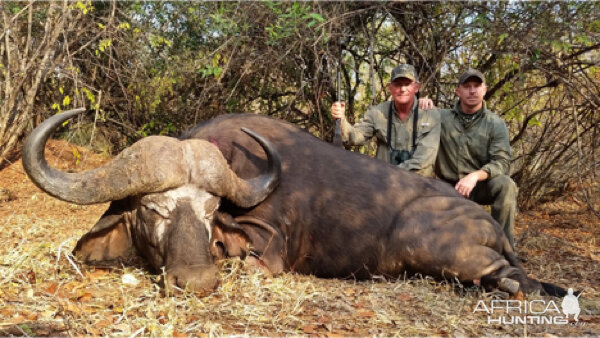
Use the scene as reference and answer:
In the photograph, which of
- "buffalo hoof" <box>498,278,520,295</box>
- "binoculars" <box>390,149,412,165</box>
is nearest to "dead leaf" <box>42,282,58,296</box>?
"buffalo hoof" <box>498,278,520,295</box>

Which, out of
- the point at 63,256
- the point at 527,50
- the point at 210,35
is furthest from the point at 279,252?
the point at 210,35

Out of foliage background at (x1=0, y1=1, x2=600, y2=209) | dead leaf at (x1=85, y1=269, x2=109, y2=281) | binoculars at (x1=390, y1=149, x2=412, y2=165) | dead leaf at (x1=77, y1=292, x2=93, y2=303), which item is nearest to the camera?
dead leaf at (x1=77, y1=292, x2=93, y2=303)

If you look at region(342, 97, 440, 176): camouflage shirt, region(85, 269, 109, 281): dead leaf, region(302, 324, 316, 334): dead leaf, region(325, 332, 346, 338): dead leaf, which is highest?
region(342, 97, 440, 176): camouflage shirt

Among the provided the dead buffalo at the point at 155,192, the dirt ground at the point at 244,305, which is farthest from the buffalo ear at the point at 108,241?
the dirt ground at the point at 244,305

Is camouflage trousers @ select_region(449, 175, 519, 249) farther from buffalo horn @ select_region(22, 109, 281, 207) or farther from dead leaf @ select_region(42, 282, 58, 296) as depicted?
dead leaf @ select_region(42, 282, 58, 296)

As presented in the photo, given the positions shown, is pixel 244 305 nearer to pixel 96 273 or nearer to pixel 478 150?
pixel 96 273

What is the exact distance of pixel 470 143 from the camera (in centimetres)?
571

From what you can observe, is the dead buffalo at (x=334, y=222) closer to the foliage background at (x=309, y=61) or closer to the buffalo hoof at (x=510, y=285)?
the buffalo hoof at (x=510, y=285)

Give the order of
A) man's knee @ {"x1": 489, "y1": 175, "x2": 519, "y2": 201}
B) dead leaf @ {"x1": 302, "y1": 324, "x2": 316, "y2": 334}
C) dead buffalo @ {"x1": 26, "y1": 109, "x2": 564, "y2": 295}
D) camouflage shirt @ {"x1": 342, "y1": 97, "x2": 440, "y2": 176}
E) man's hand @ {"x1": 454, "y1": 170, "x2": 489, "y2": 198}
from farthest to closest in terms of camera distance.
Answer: camouflage shirt @ {"x1": 342, "y1": 97, "x2": 440, "y2": 176} < man's knee @ {"x1": 489, "y1": 175, "x2": 519, "y2": 201} < man's hand @ {"x1": 454, "y1": 170, "x2": 489, "y2": 198} < dead buffalo @ {"x1": 26, "y1": 109, "x2": 564, "y2": 295} < dead leaf @ {"x1": 302, "y1": 324, "x2": 316, "y2": 334}

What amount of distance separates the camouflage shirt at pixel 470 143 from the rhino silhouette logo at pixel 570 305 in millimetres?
1826

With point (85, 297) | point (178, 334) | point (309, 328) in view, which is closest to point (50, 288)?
point (85, 297)

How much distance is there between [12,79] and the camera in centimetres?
711

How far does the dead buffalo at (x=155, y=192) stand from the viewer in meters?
3.62

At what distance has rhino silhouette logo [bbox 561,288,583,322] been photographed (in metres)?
3.60
